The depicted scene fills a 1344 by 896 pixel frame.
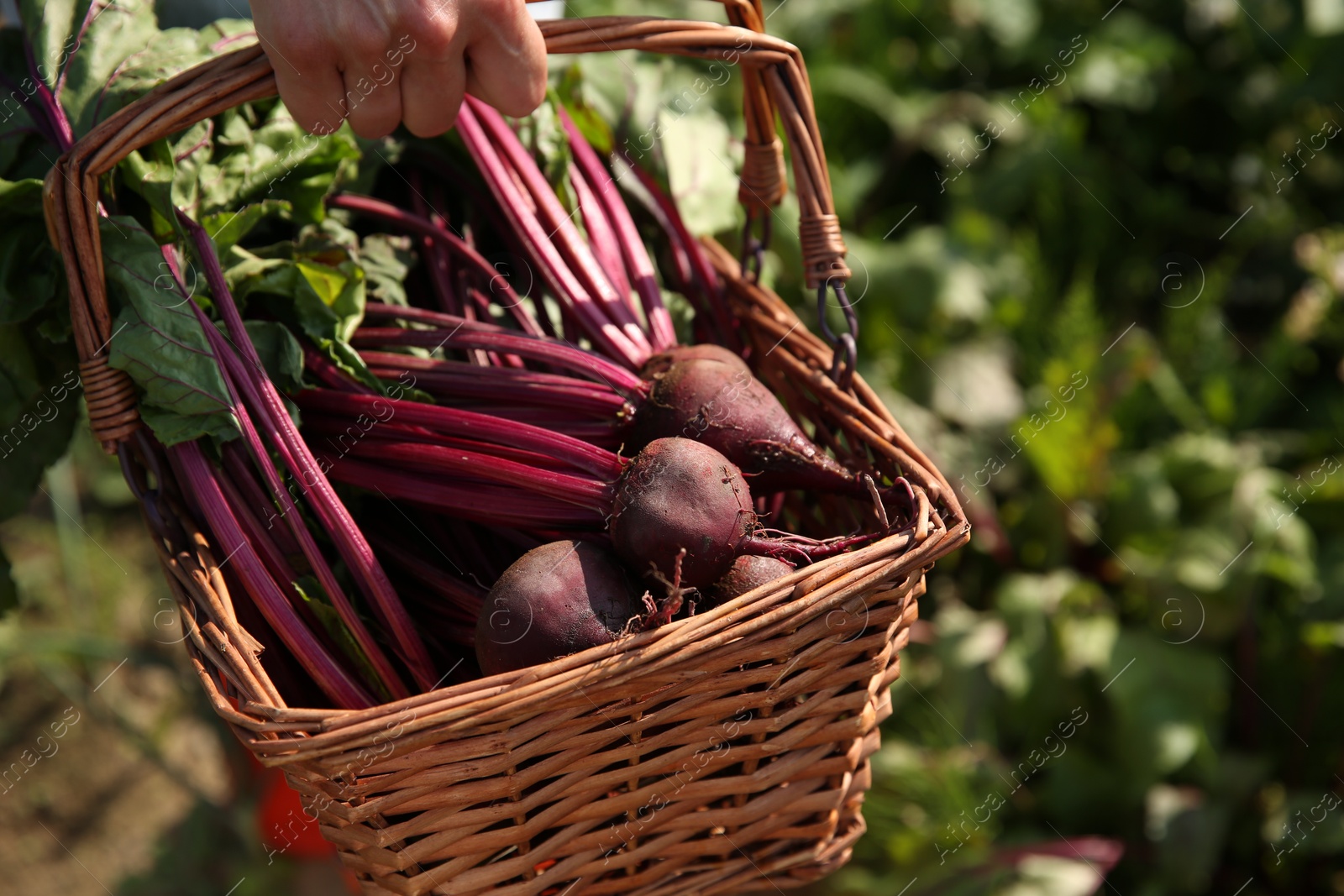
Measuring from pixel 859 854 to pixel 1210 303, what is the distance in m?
1.79

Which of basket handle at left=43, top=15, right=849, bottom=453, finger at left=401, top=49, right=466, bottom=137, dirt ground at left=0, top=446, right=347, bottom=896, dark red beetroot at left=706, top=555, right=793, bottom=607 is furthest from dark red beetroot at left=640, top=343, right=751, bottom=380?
dirt ground at left=0, top=446, right=347, bottom=896

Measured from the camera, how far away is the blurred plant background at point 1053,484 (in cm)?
202

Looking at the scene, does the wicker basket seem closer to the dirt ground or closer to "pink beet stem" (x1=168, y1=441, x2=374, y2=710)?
"pink beet stem" (x1=168, y1=441, x2=374, y2=710)

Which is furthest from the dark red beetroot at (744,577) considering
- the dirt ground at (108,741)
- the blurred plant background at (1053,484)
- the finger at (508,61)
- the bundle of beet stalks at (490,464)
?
the dirt ground at (108,741)

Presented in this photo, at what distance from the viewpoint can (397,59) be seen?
1010 mm

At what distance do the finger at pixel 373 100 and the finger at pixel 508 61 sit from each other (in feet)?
0.32

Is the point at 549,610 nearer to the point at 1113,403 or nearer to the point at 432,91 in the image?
the point at 432,91

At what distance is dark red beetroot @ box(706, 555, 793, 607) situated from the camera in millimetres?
1110

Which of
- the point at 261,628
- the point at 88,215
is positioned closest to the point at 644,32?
the point at 88,215

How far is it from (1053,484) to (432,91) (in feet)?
5.72

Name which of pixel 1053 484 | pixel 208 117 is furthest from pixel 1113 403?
pixel 208 117

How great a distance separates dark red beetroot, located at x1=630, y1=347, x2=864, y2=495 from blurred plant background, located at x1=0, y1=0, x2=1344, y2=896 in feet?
1.67

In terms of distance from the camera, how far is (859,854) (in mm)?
2084

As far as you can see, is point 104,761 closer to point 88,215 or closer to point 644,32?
point 88,215
